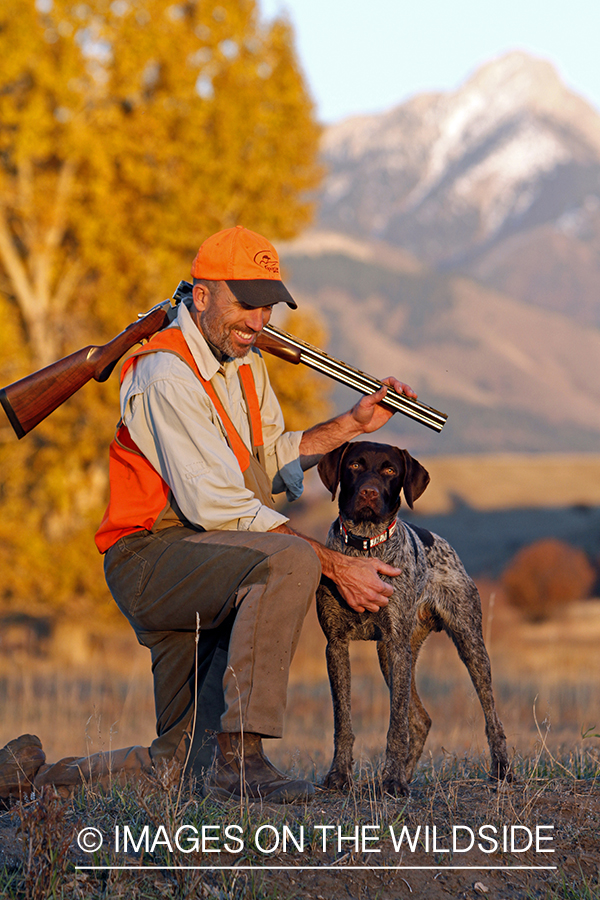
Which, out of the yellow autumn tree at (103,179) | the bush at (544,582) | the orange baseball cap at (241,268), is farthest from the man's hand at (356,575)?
the bush at (544,582)

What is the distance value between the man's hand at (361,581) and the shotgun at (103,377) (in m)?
0.76

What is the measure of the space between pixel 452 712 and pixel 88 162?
11462 millimetres

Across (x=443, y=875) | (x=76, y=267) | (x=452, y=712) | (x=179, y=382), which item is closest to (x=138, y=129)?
(x=76, y=267)

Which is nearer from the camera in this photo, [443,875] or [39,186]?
[443,875]

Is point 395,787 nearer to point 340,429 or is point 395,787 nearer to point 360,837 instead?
point 360,837

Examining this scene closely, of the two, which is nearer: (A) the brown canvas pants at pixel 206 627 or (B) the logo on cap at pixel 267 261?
(A) the brown canvas pants at pixel 206 627

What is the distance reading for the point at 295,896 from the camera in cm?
369

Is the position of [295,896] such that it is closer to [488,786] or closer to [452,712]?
[488,786]

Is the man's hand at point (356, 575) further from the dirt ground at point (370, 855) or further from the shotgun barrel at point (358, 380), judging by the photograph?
the dirt ground at point (370, 855)

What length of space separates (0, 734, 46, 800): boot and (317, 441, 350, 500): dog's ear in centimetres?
187

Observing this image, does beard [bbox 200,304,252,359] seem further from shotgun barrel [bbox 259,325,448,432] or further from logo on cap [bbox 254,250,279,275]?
shotgun barrel [bbox 259,325,448,432]

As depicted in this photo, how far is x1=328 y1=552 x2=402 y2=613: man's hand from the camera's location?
4.86m

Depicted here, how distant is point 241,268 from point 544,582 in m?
22.6

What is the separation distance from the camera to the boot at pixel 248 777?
446 centimetres
